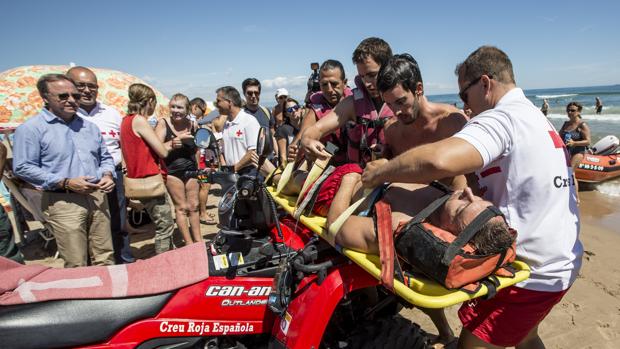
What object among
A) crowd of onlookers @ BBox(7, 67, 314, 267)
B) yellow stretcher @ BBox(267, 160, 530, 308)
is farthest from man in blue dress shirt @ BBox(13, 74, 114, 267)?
yellow stretcher @ BBox(267, 160, 530, 308)

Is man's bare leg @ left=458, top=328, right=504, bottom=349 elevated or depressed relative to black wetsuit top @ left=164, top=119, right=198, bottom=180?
depressed

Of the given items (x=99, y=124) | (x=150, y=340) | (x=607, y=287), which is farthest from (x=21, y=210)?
(x=607, y=287)

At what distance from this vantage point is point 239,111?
14.3ft

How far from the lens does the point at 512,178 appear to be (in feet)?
5.12

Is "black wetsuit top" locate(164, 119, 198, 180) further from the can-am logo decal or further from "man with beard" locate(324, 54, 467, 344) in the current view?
the can-am logo decal

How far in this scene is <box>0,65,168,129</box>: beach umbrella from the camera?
22.5 feet

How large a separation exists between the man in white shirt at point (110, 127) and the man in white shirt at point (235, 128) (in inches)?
47.0

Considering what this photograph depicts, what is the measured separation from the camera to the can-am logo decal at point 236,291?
1569mm

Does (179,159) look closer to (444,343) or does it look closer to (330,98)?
(330,98)

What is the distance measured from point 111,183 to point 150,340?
2.09 meters

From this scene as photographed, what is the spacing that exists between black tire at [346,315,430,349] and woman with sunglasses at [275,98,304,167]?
3257 mm

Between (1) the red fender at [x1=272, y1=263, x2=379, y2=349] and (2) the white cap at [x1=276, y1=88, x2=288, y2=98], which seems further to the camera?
(2) the white cap at [x1=276, y1=88, x2=288, y2=98]

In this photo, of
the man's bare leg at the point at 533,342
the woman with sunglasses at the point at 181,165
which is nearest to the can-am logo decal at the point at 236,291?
the man's bare leg at the point at 533,342

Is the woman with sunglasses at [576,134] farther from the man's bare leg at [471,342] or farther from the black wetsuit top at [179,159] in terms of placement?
the black wetsuit top at [179,159]
